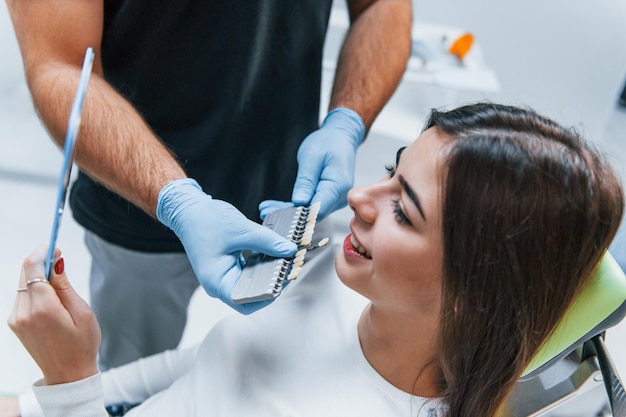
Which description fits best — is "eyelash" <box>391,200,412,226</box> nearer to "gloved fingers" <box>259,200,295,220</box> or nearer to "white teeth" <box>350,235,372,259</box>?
"white teeth" <box>350,235,372,259</box>

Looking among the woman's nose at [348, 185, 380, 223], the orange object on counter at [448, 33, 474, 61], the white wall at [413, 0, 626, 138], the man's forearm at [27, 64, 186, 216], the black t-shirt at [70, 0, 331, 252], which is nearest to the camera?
the woman's nose at [348, 185, 380, 223]

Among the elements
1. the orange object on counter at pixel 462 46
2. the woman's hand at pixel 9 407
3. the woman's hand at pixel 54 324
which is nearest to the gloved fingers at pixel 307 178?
the woman's hand at pixel 54 324

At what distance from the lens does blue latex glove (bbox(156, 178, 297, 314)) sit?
1022mm

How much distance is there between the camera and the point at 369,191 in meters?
1.01

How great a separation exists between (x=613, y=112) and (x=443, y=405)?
2.34 metres

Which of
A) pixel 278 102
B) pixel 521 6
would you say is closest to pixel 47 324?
pixel 278 102

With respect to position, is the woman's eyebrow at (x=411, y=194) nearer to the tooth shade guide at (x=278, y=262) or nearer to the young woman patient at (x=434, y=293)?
the young woman patient at (x=434, y=293)

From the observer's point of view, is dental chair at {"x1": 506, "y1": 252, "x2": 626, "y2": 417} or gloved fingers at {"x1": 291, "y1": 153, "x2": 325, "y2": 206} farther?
gloved fingers at {"x1": 291, "y1": 153, "x2": 325, "y2": 206}

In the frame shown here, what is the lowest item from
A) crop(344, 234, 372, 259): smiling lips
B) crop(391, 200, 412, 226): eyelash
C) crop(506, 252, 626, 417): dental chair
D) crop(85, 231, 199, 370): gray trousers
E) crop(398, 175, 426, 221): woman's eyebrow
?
crop(85, 231, 199, 370): gray trousers

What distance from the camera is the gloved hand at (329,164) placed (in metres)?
1.21

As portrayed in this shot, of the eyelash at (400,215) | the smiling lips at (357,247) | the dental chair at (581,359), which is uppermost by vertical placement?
the eyelash at (400,215)

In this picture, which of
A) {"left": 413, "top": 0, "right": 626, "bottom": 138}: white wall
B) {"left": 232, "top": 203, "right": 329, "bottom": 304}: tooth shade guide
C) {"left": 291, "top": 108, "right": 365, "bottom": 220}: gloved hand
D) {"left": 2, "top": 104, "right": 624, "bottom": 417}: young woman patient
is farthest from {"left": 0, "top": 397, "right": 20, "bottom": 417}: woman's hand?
{"left": 413, "top": 0, "right": 626, "bottom": 138}: white wall

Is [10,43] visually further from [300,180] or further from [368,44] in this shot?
[300,180]

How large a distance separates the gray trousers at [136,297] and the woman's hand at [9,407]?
401mm
